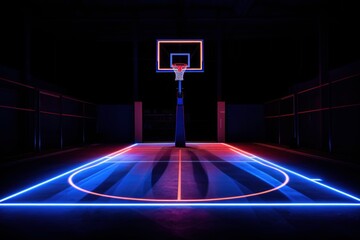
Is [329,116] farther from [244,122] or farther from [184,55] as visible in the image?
[244,122]

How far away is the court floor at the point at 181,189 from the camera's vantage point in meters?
3.06

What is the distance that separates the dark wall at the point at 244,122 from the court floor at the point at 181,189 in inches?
327

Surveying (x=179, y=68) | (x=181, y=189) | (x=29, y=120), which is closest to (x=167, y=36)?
(x=179, y=68)

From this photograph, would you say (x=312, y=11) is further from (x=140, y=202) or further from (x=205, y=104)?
(x=140, y=202)

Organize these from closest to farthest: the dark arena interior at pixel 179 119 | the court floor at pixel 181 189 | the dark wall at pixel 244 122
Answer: the dark arena interior at pixel 179 119, the court floor at pixel 181 189, the dark wall at pixel 244 122

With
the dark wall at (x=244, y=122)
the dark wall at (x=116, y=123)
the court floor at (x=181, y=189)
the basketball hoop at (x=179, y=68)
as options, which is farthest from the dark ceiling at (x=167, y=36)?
the court floor at (x=181, y=189)

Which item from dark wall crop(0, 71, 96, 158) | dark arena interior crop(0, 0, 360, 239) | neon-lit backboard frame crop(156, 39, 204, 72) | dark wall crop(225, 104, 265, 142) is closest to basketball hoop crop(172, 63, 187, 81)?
dark arena interior crop(0, 0, 360, 239)

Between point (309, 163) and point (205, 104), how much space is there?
8.18m

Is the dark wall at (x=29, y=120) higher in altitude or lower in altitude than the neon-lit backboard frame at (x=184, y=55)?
lower

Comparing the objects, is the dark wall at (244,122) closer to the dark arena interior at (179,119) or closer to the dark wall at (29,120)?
the dark arena interior at (179,119)

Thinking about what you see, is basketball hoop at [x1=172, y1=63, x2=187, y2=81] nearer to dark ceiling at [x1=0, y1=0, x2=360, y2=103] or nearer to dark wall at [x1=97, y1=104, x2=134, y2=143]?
dark ceiling at [x1=0, y1=0, x2=360, y2=103]

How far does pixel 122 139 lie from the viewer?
13445 mm

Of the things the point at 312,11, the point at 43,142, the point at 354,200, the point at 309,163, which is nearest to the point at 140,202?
the point at 354,200

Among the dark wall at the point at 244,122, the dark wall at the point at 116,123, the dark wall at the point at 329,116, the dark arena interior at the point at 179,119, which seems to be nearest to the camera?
the dark arena interior at the point at 179,119
